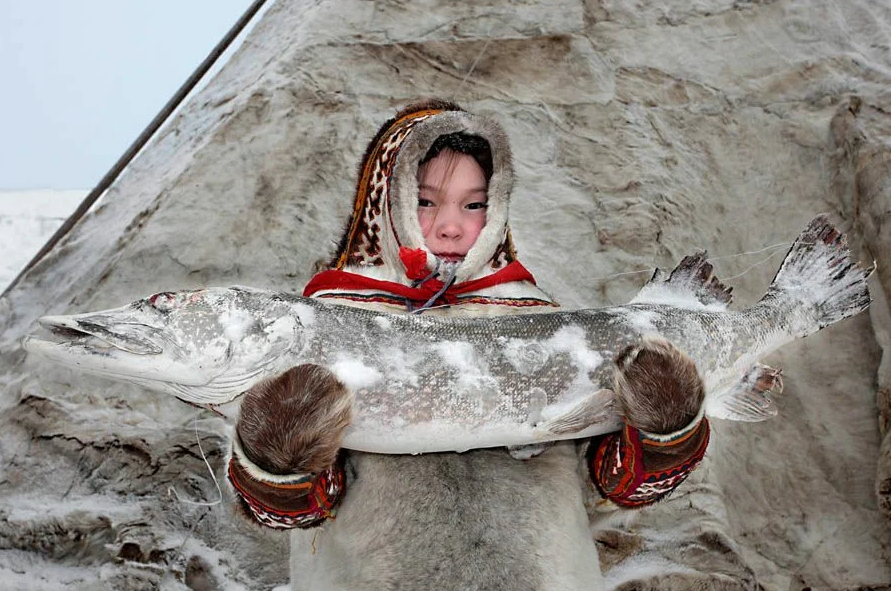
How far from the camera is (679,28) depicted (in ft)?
9.46

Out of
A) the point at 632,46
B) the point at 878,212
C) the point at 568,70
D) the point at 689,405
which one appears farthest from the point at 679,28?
the point at 689,405

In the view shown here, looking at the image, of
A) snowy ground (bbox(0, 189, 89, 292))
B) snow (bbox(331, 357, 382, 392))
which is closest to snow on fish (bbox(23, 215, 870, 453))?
snow (bbox(331, 357, 382, 392))

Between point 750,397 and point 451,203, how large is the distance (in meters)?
0.66

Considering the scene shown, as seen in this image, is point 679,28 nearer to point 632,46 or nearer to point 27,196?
point 632,46

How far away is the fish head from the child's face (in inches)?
17.5

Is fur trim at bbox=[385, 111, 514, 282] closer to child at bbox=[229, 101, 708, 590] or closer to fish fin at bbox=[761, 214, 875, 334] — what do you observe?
child at bbox=[229, 101, 708, 590]

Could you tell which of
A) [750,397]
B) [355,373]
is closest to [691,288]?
[750,397]

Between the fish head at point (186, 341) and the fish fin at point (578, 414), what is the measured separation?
0.40m

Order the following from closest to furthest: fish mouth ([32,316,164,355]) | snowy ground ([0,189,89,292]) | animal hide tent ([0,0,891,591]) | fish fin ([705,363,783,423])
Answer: fish mouth ([32,316,164,355]) → fish fin ([705,363,783,423]) → animal hide tent ([0,0,891,591]) → snowy ground ([0,189,89,292])

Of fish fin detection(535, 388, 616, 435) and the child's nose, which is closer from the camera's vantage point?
fish fin detection(535, 388, 616, 435)

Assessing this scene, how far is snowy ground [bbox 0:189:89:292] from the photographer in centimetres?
368

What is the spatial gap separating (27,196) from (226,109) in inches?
60.8

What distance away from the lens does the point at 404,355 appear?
4.45ft

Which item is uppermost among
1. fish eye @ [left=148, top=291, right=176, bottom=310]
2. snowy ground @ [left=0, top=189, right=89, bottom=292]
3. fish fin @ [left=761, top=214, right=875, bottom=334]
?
A: fish eye @ [left=148, top=291, right=176, bottom=310]
